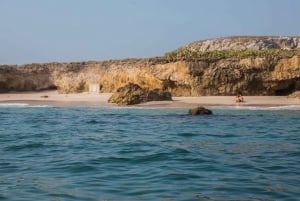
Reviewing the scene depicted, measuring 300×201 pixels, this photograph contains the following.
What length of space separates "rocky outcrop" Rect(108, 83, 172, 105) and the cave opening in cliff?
31.8 feet

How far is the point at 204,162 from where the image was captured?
8234 millimetres

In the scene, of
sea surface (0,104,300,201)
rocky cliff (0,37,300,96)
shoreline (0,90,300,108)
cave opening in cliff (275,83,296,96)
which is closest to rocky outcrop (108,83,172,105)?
shoreline (0,90,300,108)

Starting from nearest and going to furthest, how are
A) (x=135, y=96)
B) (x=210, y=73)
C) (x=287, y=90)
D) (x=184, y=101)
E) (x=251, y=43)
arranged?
1. (x=135, y=96)
2. (x=184, y=101)
3. (x=210, y=73)
4. (x=287, y=90)
5. (x=251, y=43)

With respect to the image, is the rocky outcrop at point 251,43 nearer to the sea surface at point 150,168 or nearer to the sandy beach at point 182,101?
the sandy beach at point 182,101

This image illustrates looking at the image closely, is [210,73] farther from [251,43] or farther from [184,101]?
[251,43]

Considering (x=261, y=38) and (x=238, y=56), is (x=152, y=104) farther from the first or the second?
(x=261, y=38)

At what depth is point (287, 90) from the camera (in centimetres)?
3762

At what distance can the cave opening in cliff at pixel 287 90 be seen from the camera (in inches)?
1461

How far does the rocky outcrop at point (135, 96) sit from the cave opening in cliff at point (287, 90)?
9.69 metres

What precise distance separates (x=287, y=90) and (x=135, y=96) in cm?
1304

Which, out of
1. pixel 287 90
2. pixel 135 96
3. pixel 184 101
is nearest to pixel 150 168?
pixel 135 96

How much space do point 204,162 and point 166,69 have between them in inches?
1157

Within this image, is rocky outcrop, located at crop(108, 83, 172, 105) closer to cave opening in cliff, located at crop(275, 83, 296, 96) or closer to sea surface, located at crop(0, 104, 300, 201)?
cave opening in cliff, located at crop(275, 83, 296, 96)

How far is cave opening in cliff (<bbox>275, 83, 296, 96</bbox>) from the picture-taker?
1461 inches
